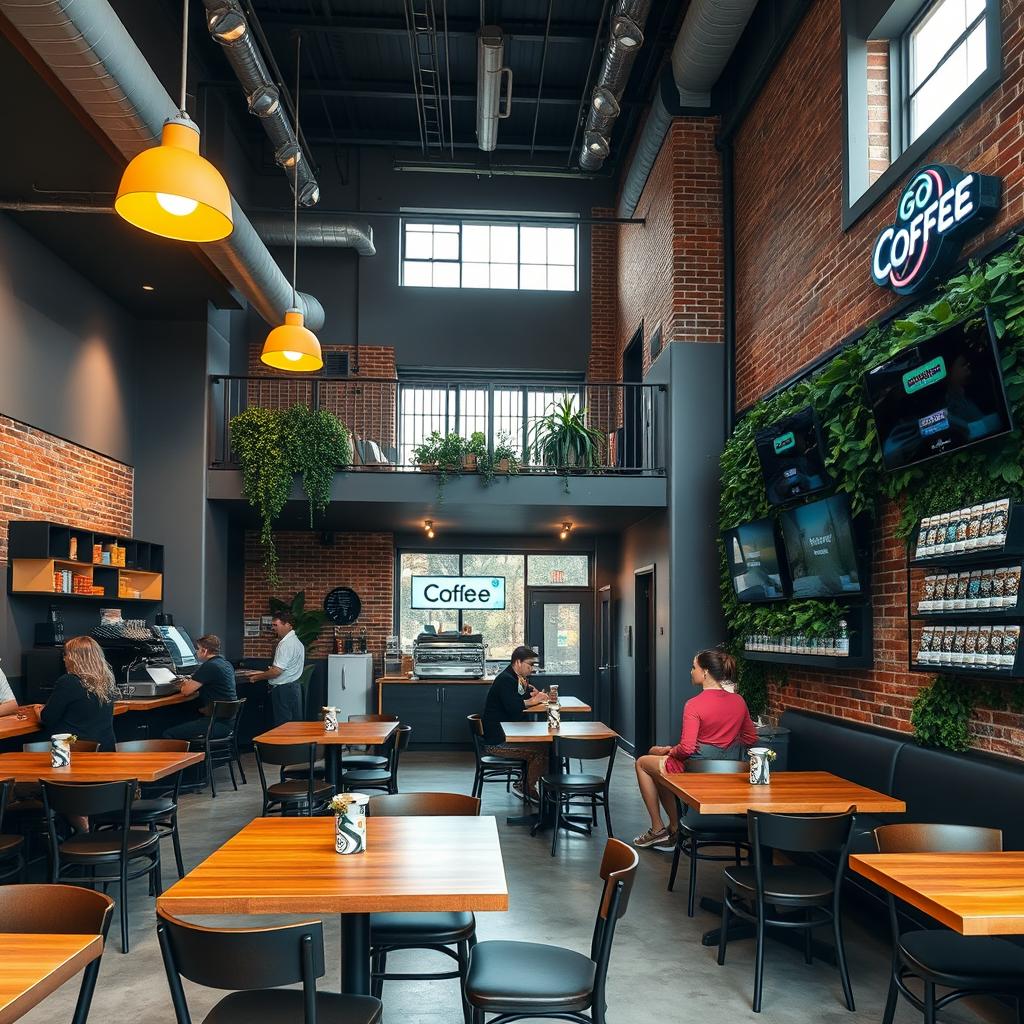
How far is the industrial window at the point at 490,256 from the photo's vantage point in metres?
12.7

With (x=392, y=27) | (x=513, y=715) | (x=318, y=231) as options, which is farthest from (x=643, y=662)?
(x=392, y=27)

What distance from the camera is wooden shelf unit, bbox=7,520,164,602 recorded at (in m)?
7.07

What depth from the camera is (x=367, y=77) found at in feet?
35.1

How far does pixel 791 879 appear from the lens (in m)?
4.18

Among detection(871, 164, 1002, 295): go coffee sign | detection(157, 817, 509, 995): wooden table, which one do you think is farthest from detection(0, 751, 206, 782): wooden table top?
detection(871, 164, 1002, 295): go coffee sign

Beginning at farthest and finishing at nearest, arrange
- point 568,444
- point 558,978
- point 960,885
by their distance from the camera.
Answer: point 568,444
point 558,978
point 960,885

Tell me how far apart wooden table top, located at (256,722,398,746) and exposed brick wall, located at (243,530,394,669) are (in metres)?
5.10

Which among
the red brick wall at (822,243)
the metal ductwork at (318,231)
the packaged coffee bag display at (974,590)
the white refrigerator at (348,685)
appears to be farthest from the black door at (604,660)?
the packaged coffee bag display at (974,590)

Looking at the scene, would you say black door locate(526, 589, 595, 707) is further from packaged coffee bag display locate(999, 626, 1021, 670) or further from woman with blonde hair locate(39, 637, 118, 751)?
packaged coffee bag display locate(999, 626, 1021, 670)

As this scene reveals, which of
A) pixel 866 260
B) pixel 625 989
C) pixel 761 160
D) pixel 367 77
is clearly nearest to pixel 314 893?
pixel 625 989

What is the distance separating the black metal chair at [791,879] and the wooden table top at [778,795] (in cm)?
19

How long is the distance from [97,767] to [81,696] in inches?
35.8

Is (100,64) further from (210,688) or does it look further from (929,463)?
(210,688)

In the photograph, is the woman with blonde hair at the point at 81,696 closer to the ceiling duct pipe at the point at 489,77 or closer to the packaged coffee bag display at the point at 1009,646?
the packaged coffee bag display at the point at 1009,646
